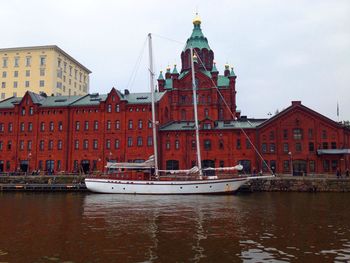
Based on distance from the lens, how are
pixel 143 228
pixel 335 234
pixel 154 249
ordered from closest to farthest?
pixel 154 249 → pixel 335 234 → pixel 143 228

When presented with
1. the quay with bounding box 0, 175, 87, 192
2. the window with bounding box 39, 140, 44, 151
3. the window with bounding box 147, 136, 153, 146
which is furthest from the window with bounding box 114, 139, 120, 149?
the window with bounding box 39, 140, 44, 151

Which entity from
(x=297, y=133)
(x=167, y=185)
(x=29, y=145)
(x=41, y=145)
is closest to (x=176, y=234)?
(x=167, y=185)

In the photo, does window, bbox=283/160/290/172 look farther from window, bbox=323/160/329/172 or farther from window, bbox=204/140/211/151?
window, bbox=204/140/211/151

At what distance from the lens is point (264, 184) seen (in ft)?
192

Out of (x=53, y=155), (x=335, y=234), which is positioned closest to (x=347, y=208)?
(x=335, y=234)

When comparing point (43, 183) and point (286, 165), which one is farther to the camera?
point (286, 165)

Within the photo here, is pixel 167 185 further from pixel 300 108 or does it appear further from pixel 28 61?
pixel 28 61

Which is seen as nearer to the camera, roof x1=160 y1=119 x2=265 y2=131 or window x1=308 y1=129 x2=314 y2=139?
window x1=308 y1=129 x2=314 y2=139

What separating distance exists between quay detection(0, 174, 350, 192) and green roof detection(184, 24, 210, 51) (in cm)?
4432

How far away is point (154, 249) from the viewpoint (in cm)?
1952

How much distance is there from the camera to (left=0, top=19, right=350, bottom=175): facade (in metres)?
67.3

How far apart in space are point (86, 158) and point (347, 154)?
51.0 meters

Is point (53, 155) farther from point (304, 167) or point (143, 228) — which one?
point (143, 228)

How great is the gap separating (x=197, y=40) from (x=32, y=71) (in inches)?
2040
